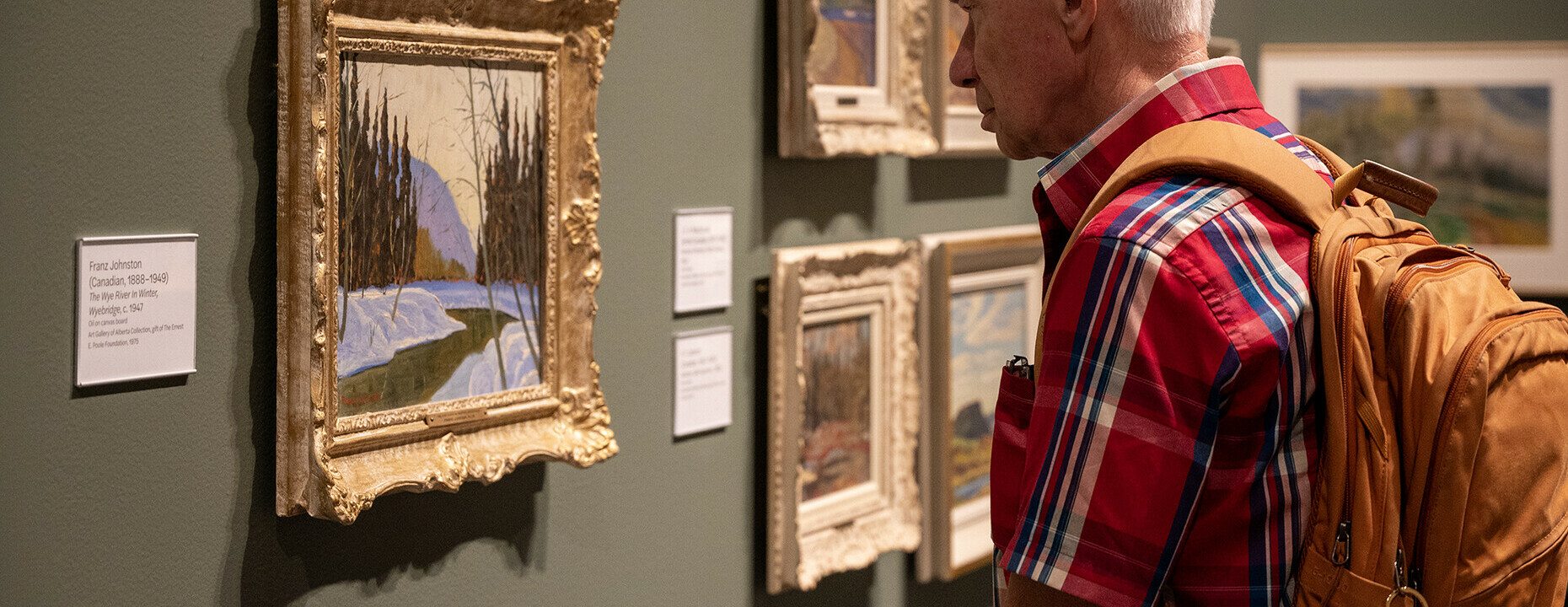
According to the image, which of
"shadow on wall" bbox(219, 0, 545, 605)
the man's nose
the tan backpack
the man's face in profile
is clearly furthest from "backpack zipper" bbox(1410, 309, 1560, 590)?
"shadow on wall" bbox(219, 0, 545, 605)

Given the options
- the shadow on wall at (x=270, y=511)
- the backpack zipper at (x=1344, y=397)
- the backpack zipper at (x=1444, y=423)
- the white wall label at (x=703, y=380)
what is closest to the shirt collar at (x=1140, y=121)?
the backpack zipper at (x=1344, y=397)

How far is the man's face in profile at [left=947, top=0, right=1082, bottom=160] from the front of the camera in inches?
57.1

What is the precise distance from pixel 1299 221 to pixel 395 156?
133 cm

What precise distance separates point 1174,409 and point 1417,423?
266 mm

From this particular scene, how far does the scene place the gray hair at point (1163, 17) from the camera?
1396 mm

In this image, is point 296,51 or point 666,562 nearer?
point 296,51

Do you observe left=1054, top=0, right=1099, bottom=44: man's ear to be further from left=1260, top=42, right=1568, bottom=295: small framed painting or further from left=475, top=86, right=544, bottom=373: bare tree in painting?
left=1260, top=42, right=1568, bottom=295: small framed painting

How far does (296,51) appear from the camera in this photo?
183 cm

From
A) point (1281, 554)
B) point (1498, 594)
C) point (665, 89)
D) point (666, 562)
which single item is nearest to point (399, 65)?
point (665, 89)

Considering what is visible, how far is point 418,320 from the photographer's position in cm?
205

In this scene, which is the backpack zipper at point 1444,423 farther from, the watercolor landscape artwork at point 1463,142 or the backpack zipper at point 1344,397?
the watercolor landscape artwork at point 1463,142

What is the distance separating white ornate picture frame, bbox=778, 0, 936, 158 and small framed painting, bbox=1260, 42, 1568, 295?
2742 mm

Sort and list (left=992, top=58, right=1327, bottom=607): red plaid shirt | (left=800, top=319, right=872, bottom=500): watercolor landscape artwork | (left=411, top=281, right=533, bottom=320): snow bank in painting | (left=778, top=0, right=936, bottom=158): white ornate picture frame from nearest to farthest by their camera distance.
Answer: (left=992, top=58, right=1327, bottom=607): red plaid shirt
(left=411, top=281, right=533, bottom=320): snow bank in painting
(left=778, top=0, right=936, bottom=158): white ornate picture frame
(left=800, top=319, right=872, bottom=500): watercolor landscape artwork

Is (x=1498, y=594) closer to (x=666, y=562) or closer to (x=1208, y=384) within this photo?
(x=1208, y=384)
